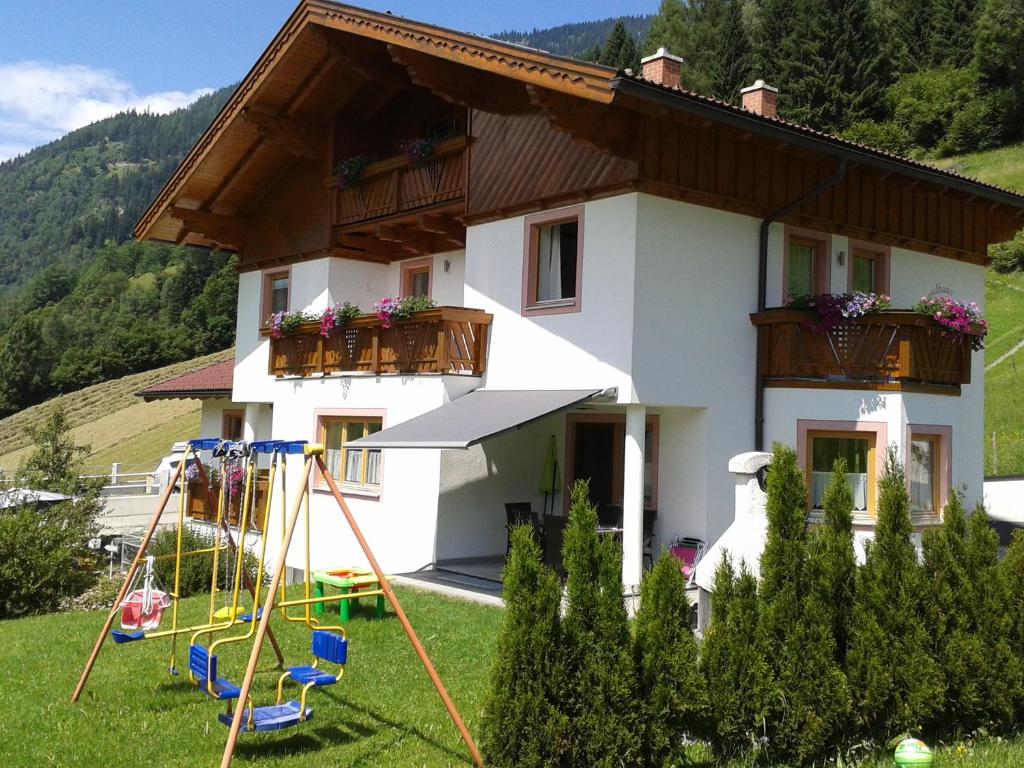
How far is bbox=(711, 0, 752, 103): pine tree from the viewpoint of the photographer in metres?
68.7

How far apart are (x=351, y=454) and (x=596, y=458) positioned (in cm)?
479

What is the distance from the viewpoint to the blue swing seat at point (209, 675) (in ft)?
24.8

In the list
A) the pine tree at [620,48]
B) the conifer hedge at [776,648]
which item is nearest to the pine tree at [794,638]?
the conifer hedge at [776,648]

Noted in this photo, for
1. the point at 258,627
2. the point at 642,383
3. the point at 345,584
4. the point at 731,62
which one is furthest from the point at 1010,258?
the point at 258,627

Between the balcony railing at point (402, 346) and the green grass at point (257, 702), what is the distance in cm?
473

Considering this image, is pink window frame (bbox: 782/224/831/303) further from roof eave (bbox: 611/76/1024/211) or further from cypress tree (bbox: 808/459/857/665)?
cypress tree (bbox: 808/459/857/665)

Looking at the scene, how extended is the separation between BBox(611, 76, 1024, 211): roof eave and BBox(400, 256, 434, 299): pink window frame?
7903 millimetres

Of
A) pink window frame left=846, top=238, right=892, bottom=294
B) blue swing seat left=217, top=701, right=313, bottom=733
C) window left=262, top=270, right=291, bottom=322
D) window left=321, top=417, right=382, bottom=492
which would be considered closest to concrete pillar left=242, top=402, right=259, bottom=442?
window left=262, top=270, right=291, bottom=322

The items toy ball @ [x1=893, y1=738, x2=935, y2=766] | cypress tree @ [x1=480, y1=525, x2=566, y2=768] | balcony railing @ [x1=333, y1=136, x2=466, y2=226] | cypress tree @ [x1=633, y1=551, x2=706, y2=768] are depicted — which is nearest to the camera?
toy ball @ [x1=893, y1=738, x2=935, y2=766]

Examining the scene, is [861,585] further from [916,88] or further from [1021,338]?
[916,88]

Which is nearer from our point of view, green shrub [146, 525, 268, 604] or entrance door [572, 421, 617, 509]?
entrance door [572, 421, 617, 509]

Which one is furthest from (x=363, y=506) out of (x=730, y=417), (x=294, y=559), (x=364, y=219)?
(x=730, y=417)

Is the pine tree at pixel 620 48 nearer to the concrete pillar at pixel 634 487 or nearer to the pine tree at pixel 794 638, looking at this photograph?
the concrete pillar at pixel 634 487

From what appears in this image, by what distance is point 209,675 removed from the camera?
7.59 metres
